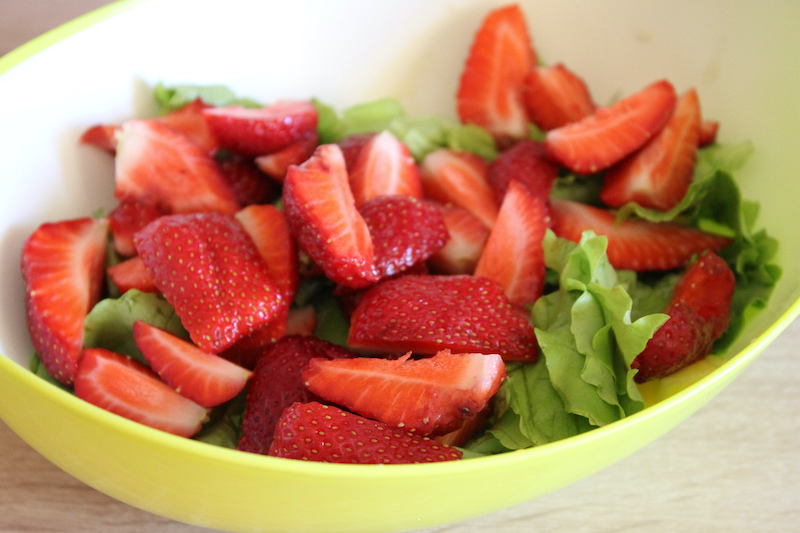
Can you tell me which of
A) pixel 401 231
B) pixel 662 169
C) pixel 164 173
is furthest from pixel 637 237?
pixel 164 173

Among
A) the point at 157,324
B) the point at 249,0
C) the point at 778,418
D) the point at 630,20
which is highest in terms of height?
the point at 249,0

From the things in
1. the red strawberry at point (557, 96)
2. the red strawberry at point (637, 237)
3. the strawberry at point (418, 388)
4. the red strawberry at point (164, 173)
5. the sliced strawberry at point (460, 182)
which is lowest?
the red strawberry at point (637, 237)

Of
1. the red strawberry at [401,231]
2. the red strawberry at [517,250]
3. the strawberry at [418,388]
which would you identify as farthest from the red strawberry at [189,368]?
the red strawberry at [517,250]

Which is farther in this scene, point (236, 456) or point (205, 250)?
point (205, 250)

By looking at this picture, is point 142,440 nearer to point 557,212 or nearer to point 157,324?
point 157,324

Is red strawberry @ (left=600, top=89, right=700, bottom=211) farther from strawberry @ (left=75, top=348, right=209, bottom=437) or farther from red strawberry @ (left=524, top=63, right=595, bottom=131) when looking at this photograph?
strawberry @ (left=75, top=348, right=209, bottom=437)

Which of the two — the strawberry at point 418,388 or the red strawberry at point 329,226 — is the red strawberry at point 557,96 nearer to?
the red strawberry at point 329,226

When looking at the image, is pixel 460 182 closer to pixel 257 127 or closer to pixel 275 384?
pixel 257 127

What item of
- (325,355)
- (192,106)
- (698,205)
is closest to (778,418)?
(698,205)
